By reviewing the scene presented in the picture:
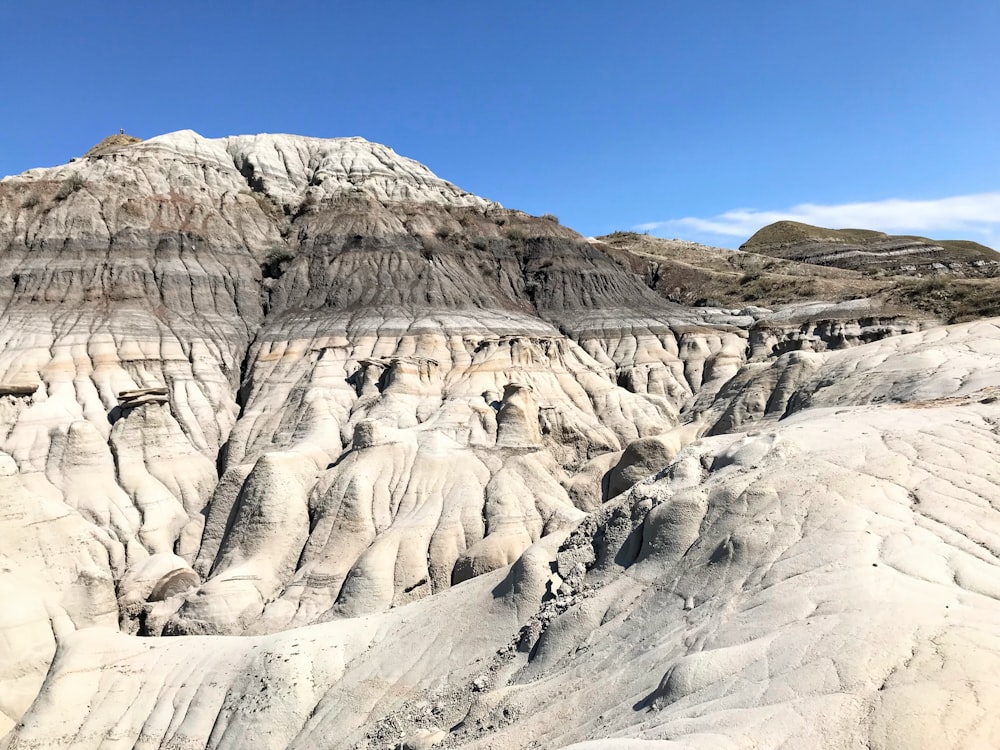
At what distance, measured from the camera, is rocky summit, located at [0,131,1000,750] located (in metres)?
8.53

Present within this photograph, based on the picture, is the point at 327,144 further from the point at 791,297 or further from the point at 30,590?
the point at 30,590

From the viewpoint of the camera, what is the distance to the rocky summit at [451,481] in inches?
336

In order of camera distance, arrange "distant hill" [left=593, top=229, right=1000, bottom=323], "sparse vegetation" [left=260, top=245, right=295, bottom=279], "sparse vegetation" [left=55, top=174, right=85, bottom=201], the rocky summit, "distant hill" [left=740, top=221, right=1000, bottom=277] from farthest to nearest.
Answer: "distant hill" [left=740, top=221, right=1000, bottom=277] → "sparse vegetation" [left=260, top=245, right=295, bottom=279] → "sparse vegetation" [left=55, top=174, right=85, bottom=201] → "distant hill" [left=593, top=229, right=1000, bottom=323] → the rocky summit

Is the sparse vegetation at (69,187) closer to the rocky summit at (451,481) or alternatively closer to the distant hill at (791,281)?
the rocky summit at (451,481)

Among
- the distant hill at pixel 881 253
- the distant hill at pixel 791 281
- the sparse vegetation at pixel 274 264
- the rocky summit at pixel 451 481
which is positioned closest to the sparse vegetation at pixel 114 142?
→ the rocky summit at pixel 451 481

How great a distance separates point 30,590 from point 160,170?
4094 cm

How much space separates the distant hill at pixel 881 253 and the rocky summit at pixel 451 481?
2249 cm

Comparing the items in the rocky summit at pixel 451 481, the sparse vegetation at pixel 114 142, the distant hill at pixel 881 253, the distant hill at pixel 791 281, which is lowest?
the rocky summit at pixel 451 481

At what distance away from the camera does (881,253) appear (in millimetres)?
79188

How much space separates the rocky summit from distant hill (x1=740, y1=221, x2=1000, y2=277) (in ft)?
73.8

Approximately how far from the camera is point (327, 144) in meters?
65.9

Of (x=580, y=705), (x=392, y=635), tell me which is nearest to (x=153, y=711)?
(x=392, y=635)

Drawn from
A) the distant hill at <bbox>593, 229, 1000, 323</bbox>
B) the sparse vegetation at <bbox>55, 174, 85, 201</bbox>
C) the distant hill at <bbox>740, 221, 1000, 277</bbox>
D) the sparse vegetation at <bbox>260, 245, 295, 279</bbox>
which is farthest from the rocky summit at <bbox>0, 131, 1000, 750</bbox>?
the distant hill at <bbox>740, 221, 1000, 277</bbox>

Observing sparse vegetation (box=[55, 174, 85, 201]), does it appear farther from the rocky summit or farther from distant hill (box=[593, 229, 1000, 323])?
distant hill (box=[593, 229, 1000, 323])
